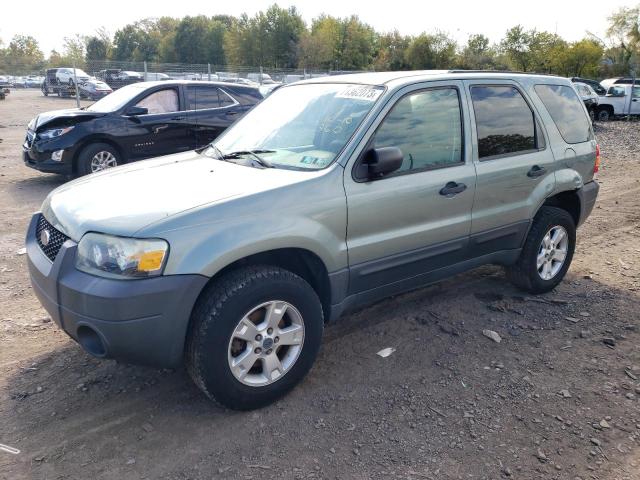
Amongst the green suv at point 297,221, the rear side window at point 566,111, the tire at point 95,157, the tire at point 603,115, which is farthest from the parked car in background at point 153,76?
the rear side window at point 566,111

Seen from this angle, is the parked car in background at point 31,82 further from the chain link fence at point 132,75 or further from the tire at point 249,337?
the tire at point 249,337

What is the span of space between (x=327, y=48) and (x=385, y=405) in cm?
6091

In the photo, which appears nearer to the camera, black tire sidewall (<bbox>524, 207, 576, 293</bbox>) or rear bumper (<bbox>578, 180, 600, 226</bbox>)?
black tire sidewall (<bbox>524, 207, 576, 293</bbox>)

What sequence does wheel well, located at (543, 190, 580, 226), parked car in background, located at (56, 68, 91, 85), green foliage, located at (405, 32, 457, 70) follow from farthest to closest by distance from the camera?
green foliage, located at (405, 32, 457, 70), parked car in background, located at (56, 68, 91, 85), wheel well, located at (543, 190, 580, 226)

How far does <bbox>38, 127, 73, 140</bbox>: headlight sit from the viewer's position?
29.0 ft

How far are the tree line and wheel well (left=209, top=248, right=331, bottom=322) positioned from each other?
23.2 m

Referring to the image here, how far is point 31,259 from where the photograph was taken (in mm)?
3338

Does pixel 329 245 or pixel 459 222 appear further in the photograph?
pixel 459 222

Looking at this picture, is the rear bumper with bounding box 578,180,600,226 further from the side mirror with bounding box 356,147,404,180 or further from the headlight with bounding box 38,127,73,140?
the headlight with bounding box 38,127,73,140

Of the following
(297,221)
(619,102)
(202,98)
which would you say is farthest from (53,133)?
(619,102)

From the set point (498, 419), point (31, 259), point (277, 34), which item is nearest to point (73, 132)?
point (31, 259)

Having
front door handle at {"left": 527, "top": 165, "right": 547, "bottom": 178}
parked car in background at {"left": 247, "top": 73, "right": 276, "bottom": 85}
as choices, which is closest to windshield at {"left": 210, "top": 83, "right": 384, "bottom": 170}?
front door handle at {"left": 527, "top": 165, "right": 547, "bottom": 178}

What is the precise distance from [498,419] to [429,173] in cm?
164

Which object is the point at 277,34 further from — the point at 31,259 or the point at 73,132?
the point at 31,259
